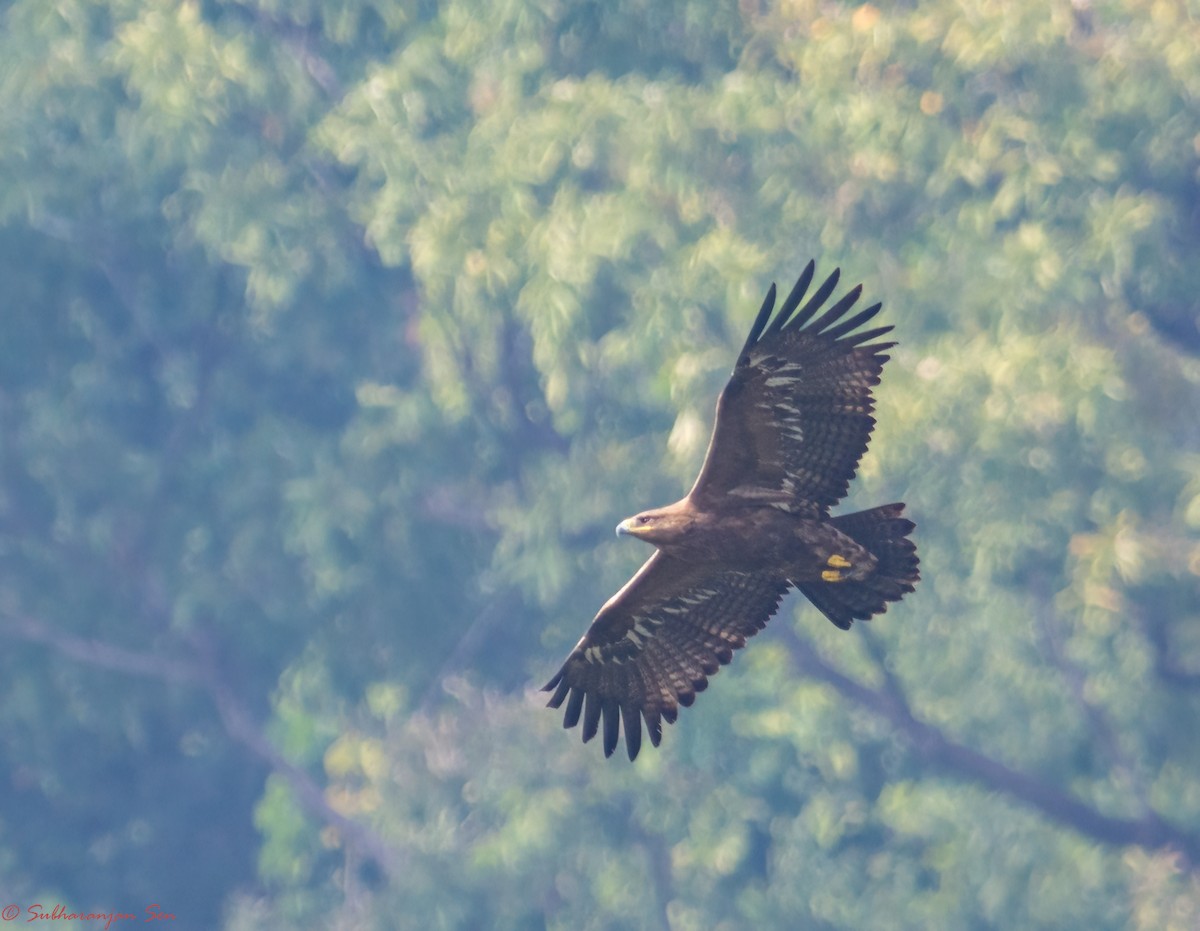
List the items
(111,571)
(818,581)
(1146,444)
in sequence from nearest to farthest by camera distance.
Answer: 1. (818,581)
2. (1146,444)
3. (111,571)

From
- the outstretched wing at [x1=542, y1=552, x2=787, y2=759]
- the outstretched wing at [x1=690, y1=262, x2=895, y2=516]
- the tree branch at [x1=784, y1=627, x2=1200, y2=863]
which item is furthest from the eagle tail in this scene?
the tree branch at [x1=784, y1=627, x2=1200, y2=863]

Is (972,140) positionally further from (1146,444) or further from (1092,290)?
(1146,444)

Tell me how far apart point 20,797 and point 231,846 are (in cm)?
258

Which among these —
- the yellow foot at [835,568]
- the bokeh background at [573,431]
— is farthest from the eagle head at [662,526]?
the bokeh background at [573,431]

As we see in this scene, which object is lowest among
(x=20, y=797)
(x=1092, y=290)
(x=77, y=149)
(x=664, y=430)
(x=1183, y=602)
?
(x=1183, y=602)

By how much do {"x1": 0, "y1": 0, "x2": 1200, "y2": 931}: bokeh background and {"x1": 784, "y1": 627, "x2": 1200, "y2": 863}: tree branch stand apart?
44 mm

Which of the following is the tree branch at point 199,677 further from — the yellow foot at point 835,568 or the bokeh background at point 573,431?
the yellow foot at point 835,568

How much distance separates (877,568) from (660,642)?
3.68 feet

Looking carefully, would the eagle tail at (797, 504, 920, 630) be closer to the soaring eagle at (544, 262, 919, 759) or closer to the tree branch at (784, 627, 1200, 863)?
A: the soaring eagle at (544, 262, 919, 759)

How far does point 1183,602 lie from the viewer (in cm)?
1648

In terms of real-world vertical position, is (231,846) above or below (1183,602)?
above

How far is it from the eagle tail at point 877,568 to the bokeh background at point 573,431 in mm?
7010

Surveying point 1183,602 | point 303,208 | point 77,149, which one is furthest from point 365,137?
point 1183,602

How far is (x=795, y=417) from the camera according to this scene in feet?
26.7
